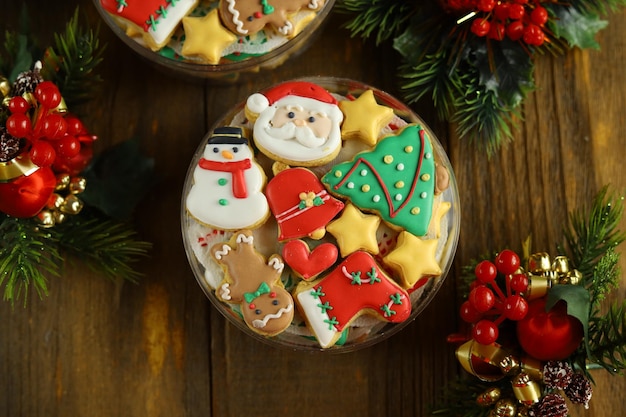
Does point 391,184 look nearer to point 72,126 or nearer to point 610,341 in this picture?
point 610,341

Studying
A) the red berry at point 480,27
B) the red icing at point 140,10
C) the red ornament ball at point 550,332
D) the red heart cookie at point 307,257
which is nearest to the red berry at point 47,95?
the red icing at point 140,10

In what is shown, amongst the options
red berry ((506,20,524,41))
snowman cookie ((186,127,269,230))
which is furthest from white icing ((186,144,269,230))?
red berry ((506,20,524,41))

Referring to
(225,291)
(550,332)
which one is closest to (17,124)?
(225,291)

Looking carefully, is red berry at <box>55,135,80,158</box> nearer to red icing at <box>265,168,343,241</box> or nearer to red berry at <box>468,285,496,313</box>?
red icing at <box>265,168,343,241</box>

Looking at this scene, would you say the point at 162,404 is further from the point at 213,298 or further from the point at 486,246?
the point at 486,246

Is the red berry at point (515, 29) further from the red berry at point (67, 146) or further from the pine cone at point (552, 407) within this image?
the red berry at point (67, 146)
